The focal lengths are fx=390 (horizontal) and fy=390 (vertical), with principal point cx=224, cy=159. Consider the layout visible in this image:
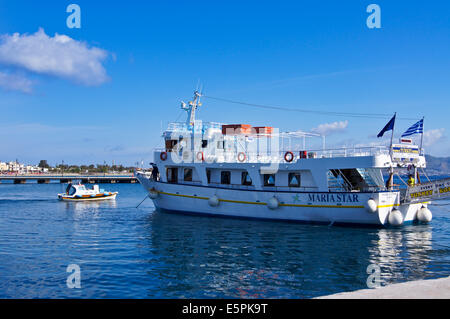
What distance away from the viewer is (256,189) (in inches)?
1037

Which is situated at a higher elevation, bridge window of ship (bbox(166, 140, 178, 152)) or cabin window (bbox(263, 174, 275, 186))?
bridge window of ship (bbox(166, 140, 178, 152))

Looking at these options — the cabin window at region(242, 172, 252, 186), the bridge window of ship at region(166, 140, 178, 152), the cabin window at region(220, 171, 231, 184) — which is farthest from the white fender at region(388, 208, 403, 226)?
the bridge window of ship at region(166, 140, 178, 152)

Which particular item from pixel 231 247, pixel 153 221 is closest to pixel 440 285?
pixel 231 247

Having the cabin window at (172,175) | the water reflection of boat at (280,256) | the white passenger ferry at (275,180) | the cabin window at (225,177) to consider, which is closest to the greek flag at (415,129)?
the white passenger ferry at (275,180)

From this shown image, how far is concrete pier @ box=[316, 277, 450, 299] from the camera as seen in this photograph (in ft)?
25.1

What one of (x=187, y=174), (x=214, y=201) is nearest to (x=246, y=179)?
(x=214, y=201)

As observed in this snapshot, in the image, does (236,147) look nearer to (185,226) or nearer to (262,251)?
(185,226)

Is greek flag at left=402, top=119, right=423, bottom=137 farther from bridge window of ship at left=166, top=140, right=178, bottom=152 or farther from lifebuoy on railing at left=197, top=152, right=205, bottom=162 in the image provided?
bridge window of ship at left=166, top=140, right=178, bottom=152

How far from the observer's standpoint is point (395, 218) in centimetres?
2233

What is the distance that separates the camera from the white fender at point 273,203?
81.4ft

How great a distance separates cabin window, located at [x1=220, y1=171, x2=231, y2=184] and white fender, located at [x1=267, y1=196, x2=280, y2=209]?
4.21 metres

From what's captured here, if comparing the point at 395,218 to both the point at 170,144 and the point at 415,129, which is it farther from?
the point at 170,144

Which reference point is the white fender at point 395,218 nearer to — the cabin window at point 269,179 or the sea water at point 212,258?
the sea water at point 212,258
